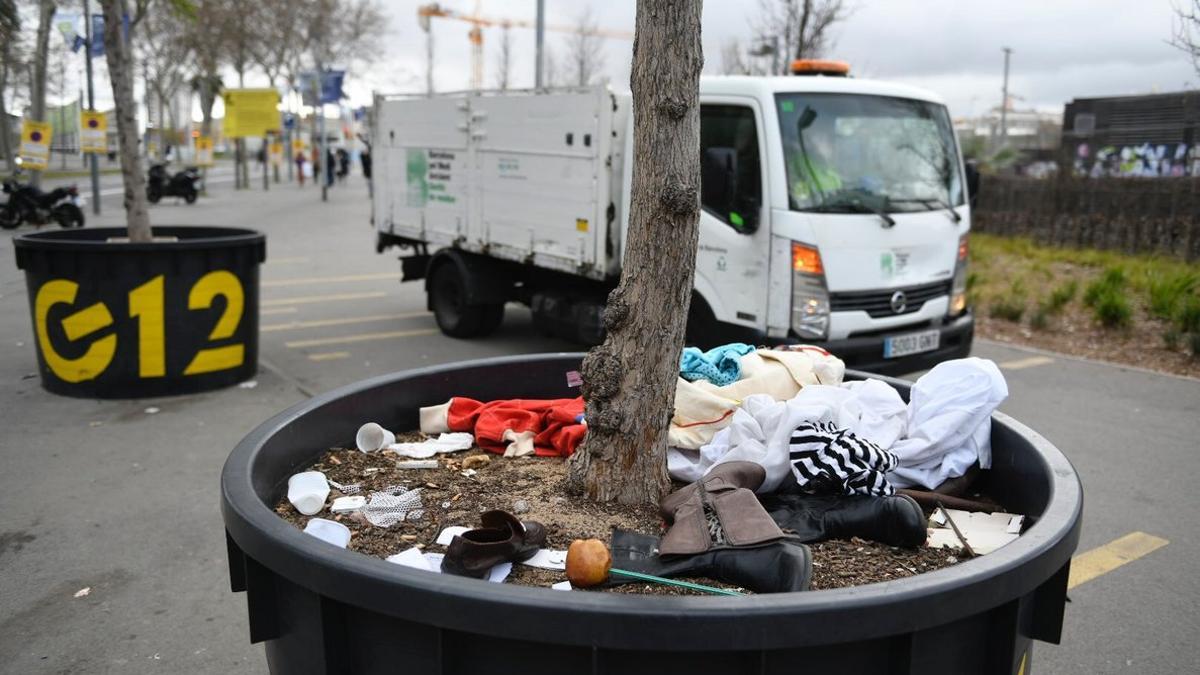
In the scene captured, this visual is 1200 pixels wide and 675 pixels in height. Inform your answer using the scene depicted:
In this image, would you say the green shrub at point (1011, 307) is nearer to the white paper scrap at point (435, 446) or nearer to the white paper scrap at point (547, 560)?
the white paper scrap at point (435, 446)

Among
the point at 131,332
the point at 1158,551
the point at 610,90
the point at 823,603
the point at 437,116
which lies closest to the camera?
the point at 823,603

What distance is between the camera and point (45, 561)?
428 centimetres

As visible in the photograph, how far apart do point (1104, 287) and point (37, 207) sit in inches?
730

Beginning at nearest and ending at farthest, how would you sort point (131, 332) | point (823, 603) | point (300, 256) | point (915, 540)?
point (823, 603), point (915, 540), point (131, 332), point (300, 256)

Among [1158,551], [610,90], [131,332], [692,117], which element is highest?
[610,90]

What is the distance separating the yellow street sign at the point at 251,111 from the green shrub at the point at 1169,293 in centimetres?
3071

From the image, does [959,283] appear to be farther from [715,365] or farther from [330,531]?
[330,531]

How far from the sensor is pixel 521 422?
3.62 meters

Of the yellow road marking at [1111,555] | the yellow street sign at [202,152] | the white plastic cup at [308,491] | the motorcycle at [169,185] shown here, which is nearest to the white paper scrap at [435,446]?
the white plastic cup at [308,491]

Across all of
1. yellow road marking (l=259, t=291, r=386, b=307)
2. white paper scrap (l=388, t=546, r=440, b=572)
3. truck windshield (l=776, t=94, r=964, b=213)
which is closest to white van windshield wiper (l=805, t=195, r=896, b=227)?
truck windshield (l=776, t=94, r=964, b=213)

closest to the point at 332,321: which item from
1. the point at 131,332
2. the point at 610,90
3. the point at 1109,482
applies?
the point at 131,332

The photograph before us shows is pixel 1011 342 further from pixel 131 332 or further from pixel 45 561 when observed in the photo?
pixel 45 561

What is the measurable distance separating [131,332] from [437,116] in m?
4.09

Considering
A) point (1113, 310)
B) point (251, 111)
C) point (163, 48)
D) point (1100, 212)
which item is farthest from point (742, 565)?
point (163, 48)
